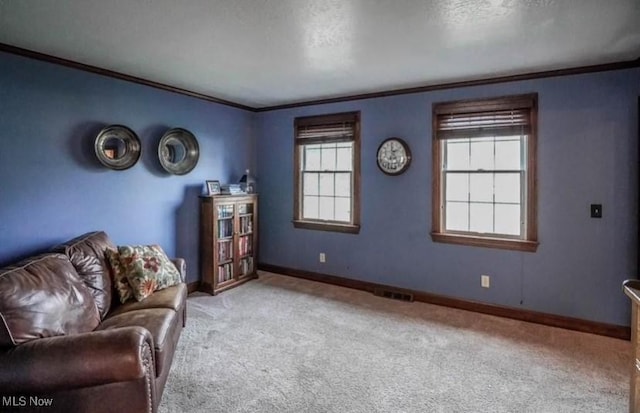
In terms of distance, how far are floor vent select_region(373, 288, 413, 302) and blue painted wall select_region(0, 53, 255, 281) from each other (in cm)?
223

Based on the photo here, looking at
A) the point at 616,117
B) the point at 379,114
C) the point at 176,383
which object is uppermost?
the point at 379,114

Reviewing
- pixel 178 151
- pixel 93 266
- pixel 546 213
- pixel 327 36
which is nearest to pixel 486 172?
pixel 546 213

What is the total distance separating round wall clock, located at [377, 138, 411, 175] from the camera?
13.6 feet

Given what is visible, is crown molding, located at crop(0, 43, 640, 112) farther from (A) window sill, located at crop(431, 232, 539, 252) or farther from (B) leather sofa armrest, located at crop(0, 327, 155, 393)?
(B) leather sofa armrest, located at crop(0, 327, 155, 393)

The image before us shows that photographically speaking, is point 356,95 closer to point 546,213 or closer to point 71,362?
point 546,213

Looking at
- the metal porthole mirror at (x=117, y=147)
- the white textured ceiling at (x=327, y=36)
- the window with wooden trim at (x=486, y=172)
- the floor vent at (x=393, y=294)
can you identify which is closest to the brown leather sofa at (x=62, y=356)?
the metal porthole mirror at (x=117, y=147)

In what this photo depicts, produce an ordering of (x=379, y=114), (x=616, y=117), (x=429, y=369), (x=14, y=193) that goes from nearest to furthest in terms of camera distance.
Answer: (x=429, y=369) → (x=14, y=193) → (x=616, y=117) → (x=379, y=114)

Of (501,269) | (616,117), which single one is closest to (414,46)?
(616,117)

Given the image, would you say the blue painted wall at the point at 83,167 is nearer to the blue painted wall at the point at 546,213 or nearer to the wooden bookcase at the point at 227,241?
the wooden bookcase at the point at 227,241

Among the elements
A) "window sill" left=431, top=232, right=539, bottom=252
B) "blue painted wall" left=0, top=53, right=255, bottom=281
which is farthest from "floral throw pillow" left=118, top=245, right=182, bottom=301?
"window sill" left=431, top=232, right=539, bottom=252

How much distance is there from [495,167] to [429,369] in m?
2.18

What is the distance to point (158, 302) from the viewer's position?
272cm

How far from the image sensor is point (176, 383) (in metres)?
2.43

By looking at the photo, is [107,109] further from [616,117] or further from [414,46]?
[616,117]
